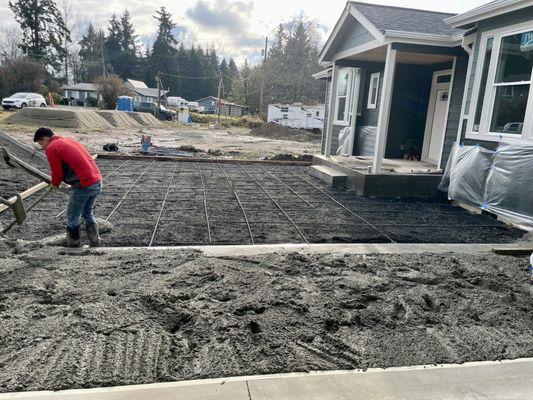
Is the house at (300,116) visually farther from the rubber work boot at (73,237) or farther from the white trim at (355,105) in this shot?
the rubber work boot at (73,237)

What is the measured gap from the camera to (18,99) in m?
33.1

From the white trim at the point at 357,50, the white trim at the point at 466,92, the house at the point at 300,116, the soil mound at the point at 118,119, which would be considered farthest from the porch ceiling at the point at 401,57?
the house at the point at 300,116

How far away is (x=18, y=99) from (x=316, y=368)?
3758cm

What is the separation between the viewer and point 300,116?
35656mm

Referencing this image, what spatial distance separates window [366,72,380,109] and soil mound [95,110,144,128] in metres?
22.0

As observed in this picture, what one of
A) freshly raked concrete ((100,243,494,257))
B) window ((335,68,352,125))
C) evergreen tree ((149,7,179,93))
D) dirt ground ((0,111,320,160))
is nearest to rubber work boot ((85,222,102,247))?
freshly raked concrete ((100,243,494,257))

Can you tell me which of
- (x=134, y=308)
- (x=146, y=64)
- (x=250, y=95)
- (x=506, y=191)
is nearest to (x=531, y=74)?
(x=506, y=191)

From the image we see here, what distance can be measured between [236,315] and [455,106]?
25.7 feet

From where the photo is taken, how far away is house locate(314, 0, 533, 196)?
23.2 feet

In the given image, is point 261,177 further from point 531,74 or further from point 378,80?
point 531,74

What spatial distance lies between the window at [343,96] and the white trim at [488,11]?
5616mm

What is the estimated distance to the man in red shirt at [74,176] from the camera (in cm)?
457

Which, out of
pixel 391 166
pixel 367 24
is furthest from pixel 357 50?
pixel 391 166

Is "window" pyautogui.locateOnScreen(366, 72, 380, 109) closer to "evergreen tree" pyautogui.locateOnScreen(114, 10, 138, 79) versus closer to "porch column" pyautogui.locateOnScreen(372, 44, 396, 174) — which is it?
"porch column" pyautogui.locateOnScreen(372, 44, 396, 174)
